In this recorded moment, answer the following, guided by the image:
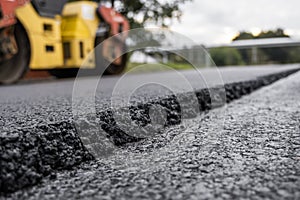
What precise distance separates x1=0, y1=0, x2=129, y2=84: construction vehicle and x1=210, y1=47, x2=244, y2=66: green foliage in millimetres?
9491

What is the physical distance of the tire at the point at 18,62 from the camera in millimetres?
3186

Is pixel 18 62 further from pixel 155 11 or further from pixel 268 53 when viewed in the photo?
pixel 268 53

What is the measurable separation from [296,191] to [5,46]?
9.59 ft

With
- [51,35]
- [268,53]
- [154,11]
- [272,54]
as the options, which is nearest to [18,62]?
[51,35]

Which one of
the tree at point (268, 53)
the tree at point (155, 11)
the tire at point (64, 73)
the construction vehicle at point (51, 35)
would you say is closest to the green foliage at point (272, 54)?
the tree at point (268, 53)

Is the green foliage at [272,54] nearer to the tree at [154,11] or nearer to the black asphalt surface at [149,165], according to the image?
the tree at [154,11]

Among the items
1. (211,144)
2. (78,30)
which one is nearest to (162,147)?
(211,144)

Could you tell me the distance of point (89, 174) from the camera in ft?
2.19

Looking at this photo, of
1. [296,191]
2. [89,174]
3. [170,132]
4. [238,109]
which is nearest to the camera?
[296,191]

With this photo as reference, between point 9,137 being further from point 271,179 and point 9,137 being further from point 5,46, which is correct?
point 5,46

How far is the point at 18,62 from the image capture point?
324 centimetres

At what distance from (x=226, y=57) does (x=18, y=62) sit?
11862mm

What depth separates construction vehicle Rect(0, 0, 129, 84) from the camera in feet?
9.74

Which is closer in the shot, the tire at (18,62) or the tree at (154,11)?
the tire at (18,62)
